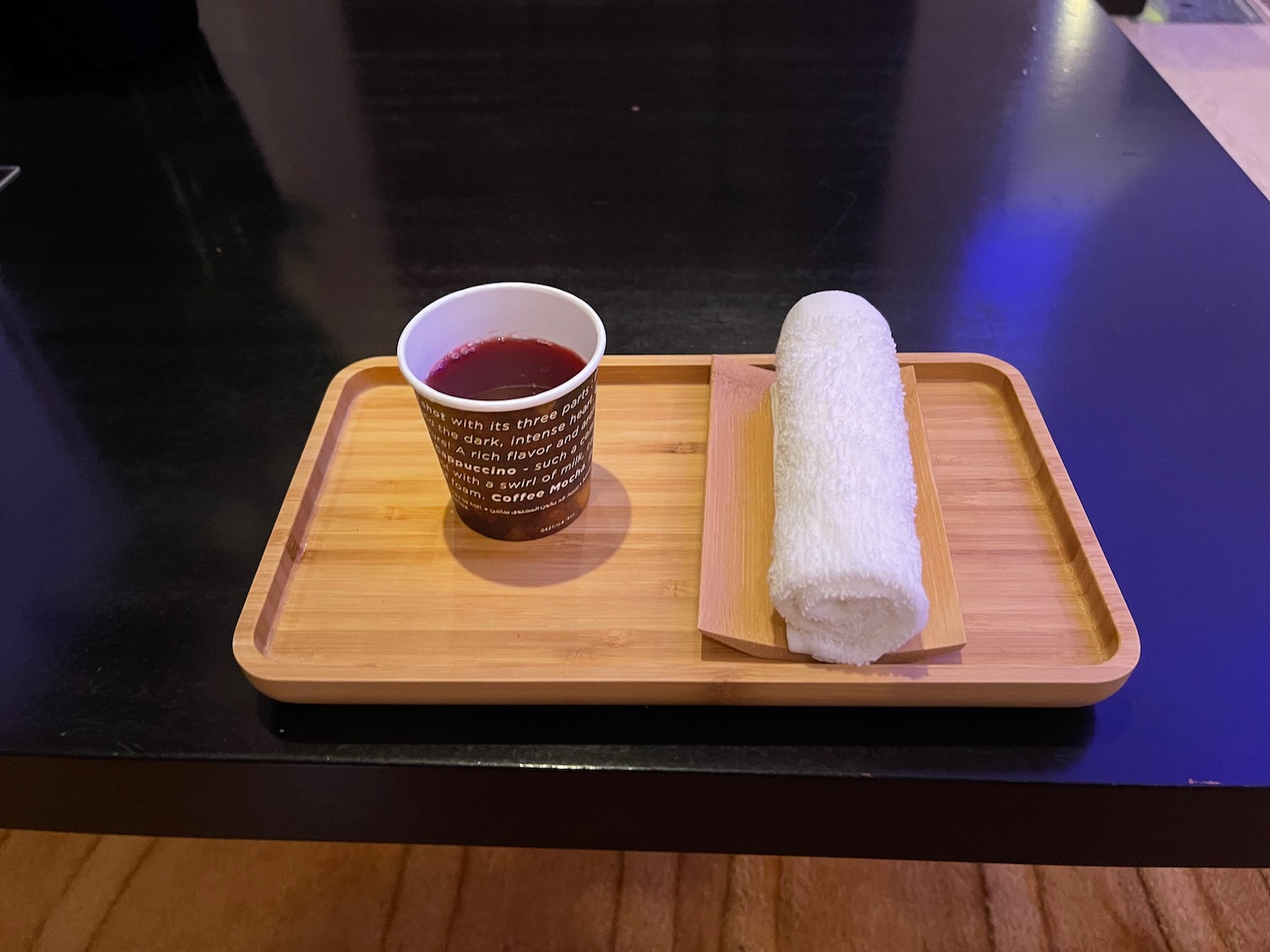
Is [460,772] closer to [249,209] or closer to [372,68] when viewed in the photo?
[249,209]

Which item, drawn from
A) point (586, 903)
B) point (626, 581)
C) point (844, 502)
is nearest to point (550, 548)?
point (626, 581)

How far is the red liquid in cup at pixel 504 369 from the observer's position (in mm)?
477

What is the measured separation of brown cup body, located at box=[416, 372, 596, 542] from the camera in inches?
17.1

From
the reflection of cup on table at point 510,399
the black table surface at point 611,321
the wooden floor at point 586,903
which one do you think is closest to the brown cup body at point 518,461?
the reflection of cup on table at point 510,399

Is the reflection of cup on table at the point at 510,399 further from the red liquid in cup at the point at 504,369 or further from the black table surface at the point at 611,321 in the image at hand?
the black table surface at the point at 611,321

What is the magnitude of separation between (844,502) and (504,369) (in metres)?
0.20

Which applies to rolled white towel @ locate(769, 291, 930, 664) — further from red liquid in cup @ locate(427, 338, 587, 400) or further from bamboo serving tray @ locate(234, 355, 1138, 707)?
red liquid in cup @ locate(427, 338, 587, 400)

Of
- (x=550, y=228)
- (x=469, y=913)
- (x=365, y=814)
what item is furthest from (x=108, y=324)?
(x=469, y=913)

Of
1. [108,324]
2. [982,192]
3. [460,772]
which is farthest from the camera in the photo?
[982,192]

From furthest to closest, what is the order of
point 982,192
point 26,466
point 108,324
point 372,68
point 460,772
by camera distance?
point 372,68 → point 982,192 → point 108,324 → point 26,466 → point 460,772

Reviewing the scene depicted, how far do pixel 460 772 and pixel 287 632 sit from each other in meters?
0.12

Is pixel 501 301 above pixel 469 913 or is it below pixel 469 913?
above

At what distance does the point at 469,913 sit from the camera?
32.6 inches

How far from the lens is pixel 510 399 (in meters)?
0.44
